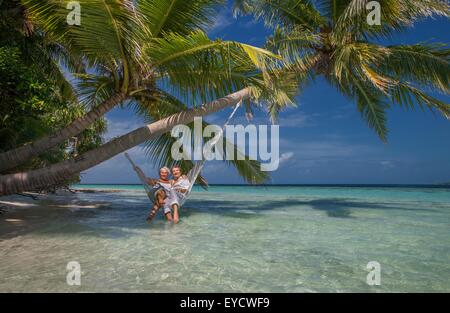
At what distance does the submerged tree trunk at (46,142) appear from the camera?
197 inches

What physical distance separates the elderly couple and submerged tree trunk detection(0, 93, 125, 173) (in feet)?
4.77

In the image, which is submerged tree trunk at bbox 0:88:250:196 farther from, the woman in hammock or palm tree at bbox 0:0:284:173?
the woman in hammock

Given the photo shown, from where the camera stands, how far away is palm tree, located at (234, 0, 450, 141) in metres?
6.76

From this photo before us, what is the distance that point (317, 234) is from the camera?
4.78m

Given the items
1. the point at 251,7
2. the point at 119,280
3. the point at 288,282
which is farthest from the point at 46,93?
the point at 251,7

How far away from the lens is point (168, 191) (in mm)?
5809

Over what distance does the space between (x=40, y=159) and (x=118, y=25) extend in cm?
586

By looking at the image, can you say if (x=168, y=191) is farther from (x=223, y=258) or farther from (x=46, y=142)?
(x=223, y=258)

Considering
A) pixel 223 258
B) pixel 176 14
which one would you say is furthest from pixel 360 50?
pixel 223 258

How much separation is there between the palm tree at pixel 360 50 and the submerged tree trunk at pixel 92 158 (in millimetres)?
2619

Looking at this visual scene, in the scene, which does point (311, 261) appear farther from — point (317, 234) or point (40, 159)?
point (40, 159)

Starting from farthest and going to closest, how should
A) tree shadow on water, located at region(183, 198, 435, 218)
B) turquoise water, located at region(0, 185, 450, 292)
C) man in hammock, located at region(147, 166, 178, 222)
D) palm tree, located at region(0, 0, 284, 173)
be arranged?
tree shadow on water, located at region(183, 198, 435, 218)
man in hammock, located at region(147, 166, 178, 222)
palm tree, located at region(0, 0, 284, 173)
turquoise water, located at region(0, 185, 450, 292)

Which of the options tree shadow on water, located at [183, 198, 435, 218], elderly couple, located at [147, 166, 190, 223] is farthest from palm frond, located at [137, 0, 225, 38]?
tree shadow on water, located at [183, 198, 435, 218]

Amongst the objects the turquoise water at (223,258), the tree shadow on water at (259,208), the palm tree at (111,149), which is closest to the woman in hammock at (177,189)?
the turquoise water at (223,258)
